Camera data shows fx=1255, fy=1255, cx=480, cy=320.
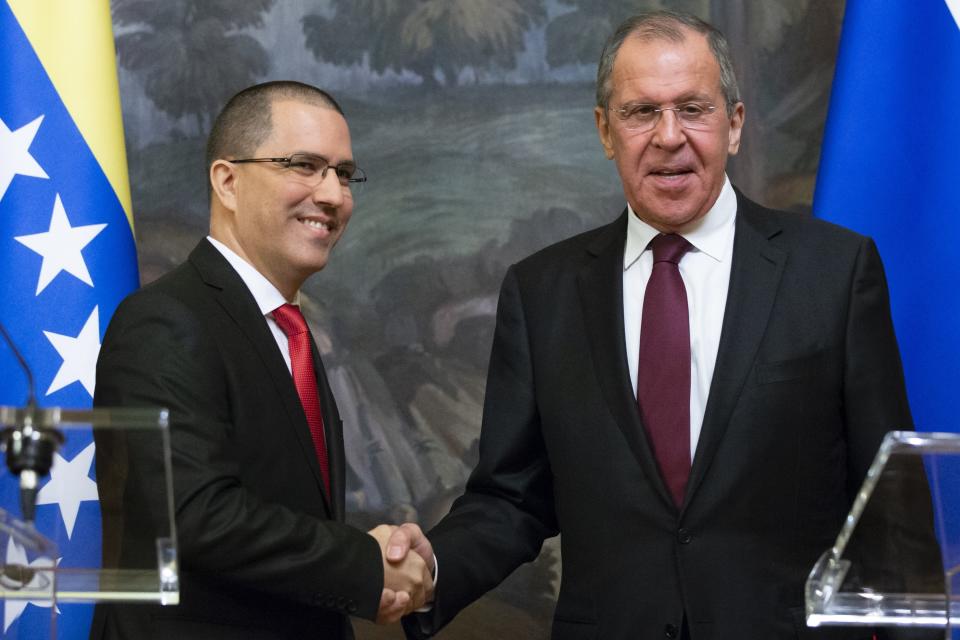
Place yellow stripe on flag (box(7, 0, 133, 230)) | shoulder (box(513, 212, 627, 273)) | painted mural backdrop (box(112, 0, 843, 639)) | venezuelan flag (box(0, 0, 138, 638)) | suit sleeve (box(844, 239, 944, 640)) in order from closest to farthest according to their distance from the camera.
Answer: suit sleeve (box(844, 239, 944, 640)) → shoulder (box(513, 212, 627, 273)) → venezuelan flag (box(0, 0, 138, 638)) → yellow stripe on flag (box(7, 0, 133, 230)) → painted mural backdrop (box(112, 0, 843, 639))

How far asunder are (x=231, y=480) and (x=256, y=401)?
0.62 feet

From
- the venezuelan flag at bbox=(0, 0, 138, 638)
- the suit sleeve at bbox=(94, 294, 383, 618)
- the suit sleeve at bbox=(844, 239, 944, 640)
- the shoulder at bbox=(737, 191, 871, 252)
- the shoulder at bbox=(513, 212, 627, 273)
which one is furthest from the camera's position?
the venezuelan flag at bbox=(0, 0, 138, 638)

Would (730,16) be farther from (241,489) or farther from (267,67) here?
(241,489)

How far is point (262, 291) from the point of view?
2.86m

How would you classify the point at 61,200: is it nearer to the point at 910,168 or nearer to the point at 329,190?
the point at 329,190

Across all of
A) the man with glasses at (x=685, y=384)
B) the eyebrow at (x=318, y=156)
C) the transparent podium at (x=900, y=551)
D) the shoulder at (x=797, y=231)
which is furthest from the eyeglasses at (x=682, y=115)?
the transparent podium at (x=900, y=551)

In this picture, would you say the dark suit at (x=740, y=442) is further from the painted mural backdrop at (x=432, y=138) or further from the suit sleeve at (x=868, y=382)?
the painted mural backdrop at (x=432, y=138)

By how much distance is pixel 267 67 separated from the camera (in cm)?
431

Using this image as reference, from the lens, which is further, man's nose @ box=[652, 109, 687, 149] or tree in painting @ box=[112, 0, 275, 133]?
tree in painting @ box=[112, 0, 275, 133]

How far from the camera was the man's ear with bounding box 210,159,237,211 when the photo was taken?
2957 millimetres

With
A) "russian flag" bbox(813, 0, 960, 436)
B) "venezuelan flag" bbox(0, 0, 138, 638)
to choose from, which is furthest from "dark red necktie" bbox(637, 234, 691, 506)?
"venezuelan flag" bbox(0, 0, 138, 638)

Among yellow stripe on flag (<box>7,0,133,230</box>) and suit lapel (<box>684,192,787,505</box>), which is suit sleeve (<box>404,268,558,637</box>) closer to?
suit lapel (<box>684,192,787,505</box>)

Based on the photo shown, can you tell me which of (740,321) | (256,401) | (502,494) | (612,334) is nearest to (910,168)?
(740,321)

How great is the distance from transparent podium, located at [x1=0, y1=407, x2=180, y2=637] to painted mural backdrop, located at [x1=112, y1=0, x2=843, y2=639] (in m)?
2.39
